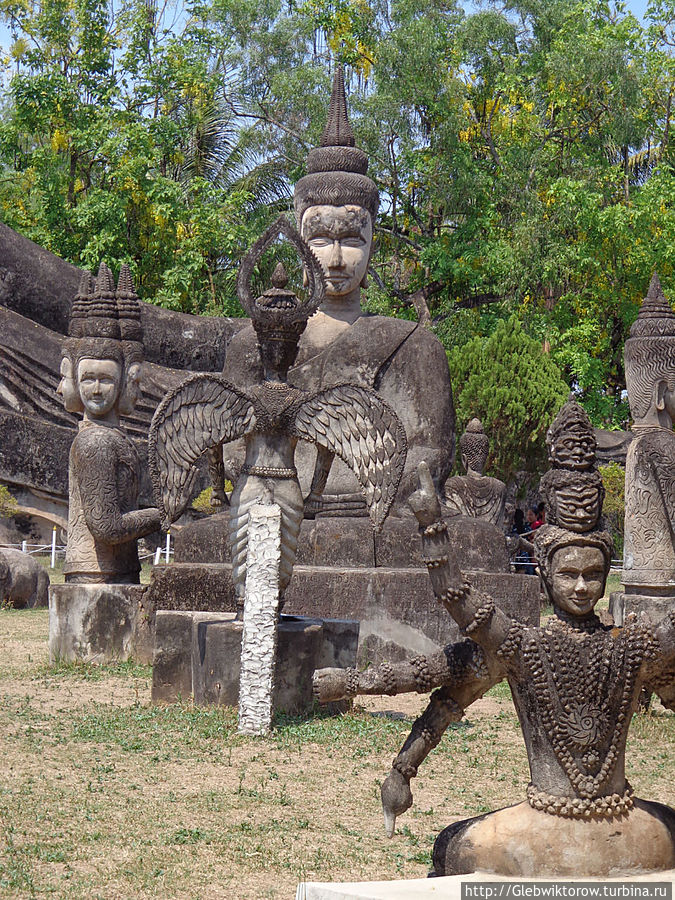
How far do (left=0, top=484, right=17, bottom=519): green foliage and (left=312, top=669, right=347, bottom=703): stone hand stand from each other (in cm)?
1376

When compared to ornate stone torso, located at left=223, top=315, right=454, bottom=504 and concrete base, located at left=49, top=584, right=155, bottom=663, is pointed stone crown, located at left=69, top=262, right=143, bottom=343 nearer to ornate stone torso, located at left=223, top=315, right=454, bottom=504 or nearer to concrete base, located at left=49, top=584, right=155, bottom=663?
ornate stone torso, located at left=223, top=315, right=454, bottom=504

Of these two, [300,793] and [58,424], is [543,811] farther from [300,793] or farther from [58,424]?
[58,424]

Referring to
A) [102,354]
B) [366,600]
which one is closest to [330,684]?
[366,600]

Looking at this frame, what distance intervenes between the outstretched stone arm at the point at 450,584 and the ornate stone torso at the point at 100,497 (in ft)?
19.4

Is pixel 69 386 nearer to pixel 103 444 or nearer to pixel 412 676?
pixel 103 444

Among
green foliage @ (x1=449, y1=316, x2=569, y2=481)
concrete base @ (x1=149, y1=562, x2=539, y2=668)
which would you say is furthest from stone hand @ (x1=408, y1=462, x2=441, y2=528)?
green foliage @ (x1=449, y1=316, x2=569, y2=481)

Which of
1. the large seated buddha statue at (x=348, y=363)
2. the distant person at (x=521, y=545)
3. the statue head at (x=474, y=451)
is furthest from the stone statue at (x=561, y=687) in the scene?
the statue head at (x=474, y=451)

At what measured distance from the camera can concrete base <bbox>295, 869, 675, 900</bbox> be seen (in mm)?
2918

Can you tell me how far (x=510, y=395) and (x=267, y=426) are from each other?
14.9 m

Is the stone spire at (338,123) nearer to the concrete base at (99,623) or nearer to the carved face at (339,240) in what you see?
the carved face at (339,240)

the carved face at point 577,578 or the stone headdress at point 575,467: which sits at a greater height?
the stone headdress at point 575,467

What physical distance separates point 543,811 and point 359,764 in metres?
2.72

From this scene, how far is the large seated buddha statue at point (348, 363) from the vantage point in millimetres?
8898

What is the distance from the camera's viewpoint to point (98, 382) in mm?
9211
